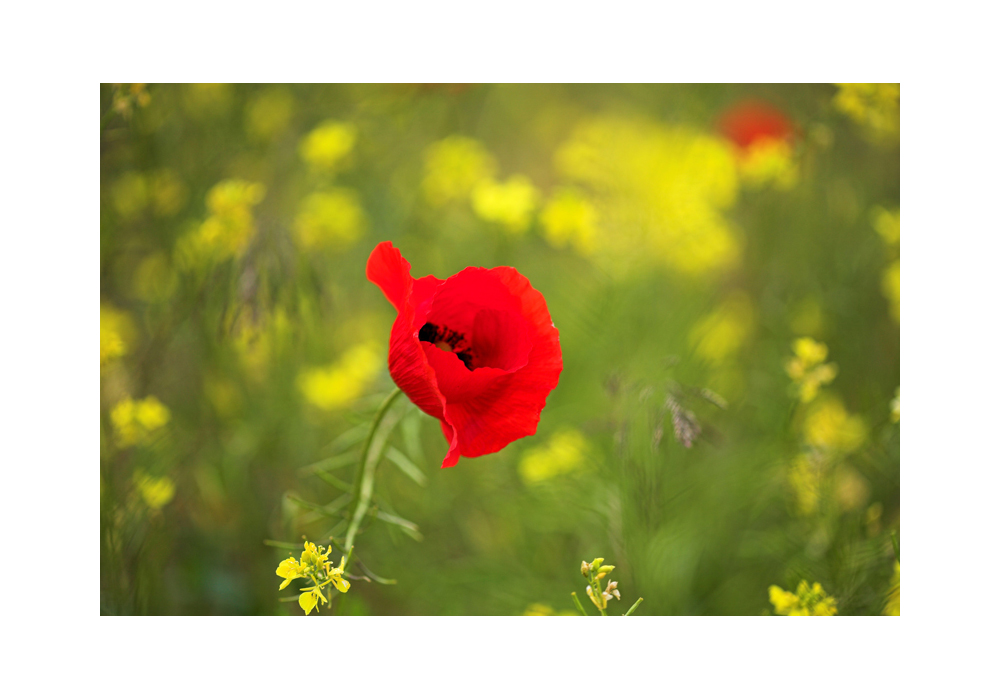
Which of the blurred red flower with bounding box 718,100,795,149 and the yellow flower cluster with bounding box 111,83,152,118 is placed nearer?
the yellow flower cluster with bounding box 111,83,152,118

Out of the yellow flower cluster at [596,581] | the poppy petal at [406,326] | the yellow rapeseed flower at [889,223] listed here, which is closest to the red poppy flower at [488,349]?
the poppy petal at [406,326]

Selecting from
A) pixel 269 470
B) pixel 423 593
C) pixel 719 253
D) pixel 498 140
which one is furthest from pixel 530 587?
pixel 498 140

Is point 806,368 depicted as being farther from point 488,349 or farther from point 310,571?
point 310,571

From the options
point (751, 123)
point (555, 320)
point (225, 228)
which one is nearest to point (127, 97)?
point (225, 228)

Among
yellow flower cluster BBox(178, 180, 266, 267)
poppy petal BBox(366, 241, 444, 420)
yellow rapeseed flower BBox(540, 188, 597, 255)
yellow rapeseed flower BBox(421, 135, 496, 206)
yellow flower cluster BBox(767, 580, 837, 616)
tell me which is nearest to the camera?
poppy petal BBox(366, 241, 444, 420)

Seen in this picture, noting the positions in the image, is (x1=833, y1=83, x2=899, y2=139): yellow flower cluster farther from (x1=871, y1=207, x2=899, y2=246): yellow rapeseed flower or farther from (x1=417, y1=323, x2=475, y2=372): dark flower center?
(x1=417, y1=323, x2=475, y2=372): dark flower center

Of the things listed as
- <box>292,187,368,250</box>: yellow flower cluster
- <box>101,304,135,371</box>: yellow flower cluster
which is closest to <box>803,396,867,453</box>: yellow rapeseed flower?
<box>292,187,368,250</box>: yellow flower cluster

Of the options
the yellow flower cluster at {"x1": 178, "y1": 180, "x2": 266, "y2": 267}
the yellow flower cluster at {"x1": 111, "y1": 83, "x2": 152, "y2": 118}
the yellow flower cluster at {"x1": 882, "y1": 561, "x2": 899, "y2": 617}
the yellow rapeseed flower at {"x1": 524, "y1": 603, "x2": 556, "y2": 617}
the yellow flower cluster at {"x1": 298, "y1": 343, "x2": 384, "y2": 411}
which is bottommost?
the yellow rapeseed flower at {"x1": 524, "y1": 603, "x2": 556, "y2": 617}
